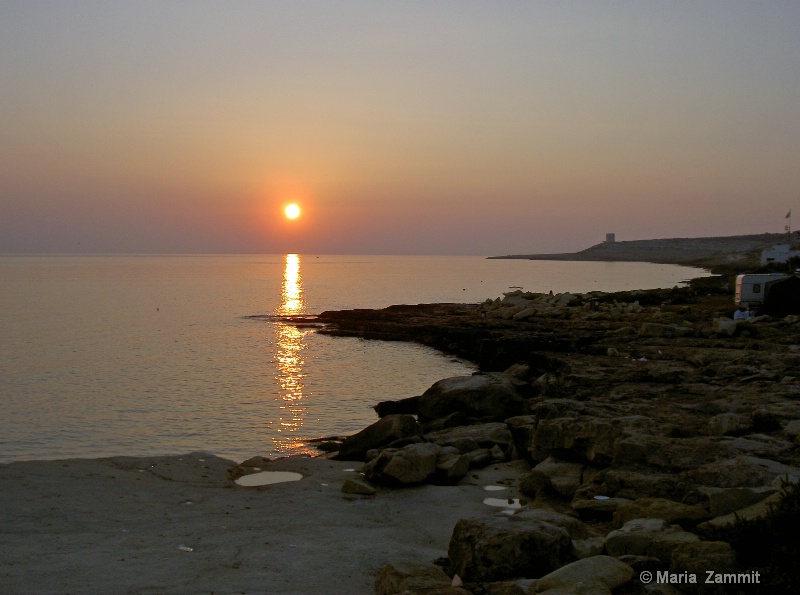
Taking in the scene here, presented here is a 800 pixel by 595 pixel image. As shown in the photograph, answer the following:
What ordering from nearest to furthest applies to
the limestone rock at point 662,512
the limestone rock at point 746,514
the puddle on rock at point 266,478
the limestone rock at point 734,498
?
the limestone rock at point 746,514
the limestone rock at point 734,498
the limestone rock at point 662,512
the puddle on rock at point 266,478

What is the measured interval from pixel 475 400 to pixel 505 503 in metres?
6.19

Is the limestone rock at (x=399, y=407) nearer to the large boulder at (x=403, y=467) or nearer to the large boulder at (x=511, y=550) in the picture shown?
the large boulder at (x=403, y=467)

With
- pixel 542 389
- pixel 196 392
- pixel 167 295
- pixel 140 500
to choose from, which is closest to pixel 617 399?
pixel 542 389

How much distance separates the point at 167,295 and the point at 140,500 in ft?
216

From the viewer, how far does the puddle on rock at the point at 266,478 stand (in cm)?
1173

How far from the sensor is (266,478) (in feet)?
39.5

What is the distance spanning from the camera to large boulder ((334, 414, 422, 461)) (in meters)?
13.4

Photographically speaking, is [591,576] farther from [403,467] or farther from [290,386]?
[290,386]

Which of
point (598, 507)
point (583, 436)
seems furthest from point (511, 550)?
point (583, 436)

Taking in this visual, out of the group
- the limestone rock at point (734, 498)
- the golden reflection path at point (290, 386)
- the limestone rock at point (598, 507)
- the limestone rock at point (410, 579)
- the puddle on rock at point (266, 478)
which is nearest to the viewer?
the limestone rock at point (410, 579)

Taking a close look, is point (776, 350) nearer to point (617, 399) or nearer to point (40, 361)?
point (617, 399)

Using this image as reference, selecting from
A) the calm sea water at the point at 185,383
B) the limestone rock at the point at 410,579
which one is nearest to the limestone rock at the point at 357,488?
the calm sea water at the point at 185,383

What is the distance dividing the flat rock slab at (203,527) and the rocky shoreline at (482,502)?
4 centimetres

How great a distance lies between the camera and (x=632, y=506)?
7.29 metres
